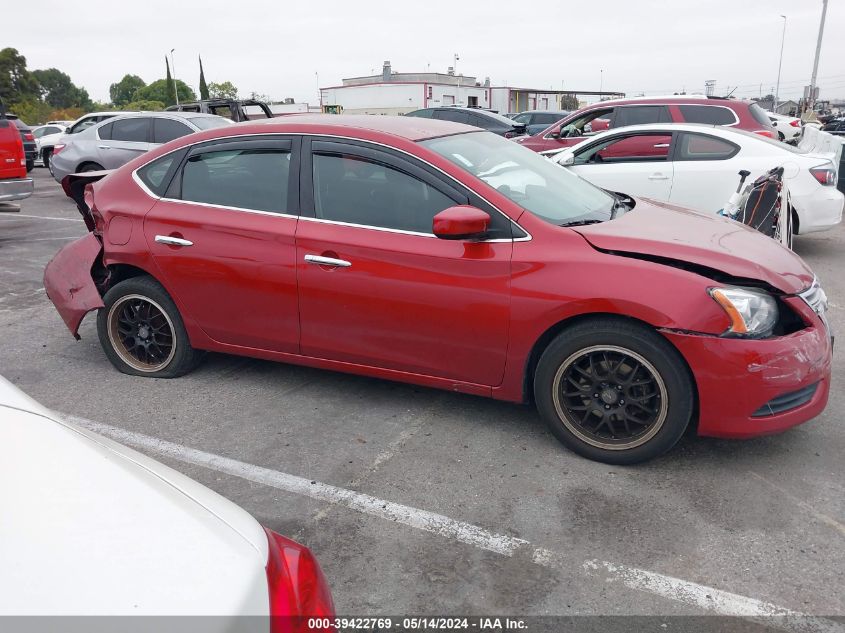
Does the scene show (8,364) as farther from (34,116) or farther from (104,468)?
(34,116)

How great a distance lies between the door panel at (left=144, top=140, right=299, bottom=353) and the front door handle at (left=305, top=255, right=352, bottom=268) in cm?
12

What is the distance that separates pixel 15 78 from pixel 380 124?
80.1 metres

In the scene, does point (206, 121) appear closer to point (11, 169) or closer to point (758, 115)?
point (11, 169)

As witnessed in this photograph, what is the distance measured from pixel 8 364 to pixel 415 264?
10.9 ft

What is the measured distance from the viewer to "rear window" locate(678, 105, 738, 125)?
9969mm

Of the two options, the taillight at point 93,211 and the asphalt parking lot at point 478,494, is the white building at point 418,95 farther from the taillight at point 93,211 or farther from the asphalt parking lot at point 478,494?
the asphalt parking lot at point 478,494

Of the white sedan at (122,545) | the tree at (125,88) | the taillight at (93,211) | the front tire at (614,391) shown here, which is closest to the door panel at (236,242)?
the taillight at (93,211)

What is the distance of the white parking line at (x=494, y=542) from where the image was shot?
103 inches

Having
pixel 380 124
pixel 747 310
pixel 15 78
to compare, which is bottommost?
pixel 747 310

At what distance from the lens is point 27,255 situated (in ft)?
29.4

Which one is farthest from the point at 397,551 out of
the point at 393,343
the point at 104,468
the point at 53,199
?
the point at 53,199

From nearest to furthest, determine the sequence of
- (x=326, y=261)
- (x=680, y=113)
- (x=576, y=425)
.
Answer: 1. (x=576, y=425)
2. (x=326, y=261)
3. (x=680, y=113)

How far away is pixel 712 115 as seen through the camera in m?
9.99

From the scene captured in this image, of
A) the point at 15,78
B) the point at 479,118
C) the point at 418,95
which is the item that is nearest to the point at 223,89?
the point at 15,78
